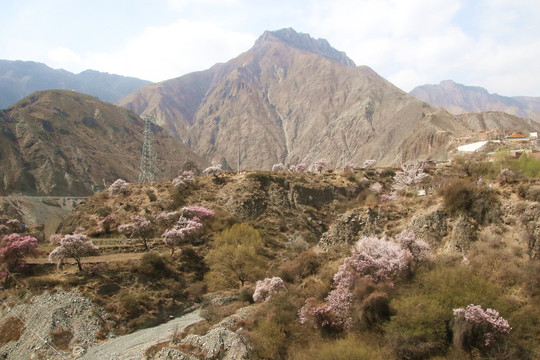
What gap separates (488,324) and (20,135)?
127010mm

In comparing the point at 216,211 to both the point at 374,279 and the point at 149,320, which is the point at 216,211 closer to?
the point at 149,320

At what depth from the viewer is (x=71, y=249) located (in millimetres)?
31781

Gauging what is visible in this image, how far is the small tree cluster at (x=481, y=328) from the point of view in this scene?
578 inches

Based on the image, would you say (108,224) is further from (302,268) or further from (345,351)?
(345,351)

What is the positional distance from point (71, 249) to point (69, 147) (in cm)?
10023

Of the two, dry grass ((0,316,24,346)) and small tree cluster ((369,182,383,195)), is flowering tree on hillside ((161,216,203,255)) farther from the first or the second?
small tree cluster ((369,182,383,195))

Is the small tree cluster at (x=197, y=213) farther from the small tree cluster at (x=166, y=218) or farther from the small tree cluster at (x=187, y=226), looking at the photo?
the small tree cluster at (x=166, y=218)

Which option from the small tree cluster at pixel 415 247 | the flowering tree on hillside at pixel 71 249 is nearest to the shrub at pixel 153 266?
the flowering tree on hillside at pixel 71 249

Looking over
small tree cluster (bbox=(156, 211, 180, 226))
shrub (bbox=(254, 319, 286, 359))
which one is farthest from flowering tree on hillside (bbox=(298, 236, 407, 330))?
small tree cluster (bbox=(156, 211, 180, 226))

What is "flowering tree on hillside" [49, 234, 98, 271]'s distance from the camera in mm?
31531

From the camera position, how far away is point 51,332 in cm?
2480

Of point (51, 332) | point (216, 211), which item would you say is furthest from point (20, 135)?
point (51, 332)

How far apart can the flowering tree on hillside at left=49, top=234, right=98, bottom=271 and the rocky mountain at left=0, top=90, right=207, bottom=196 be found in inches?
2964

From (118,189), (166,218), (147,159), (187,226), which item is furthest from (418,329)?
(147,159)
